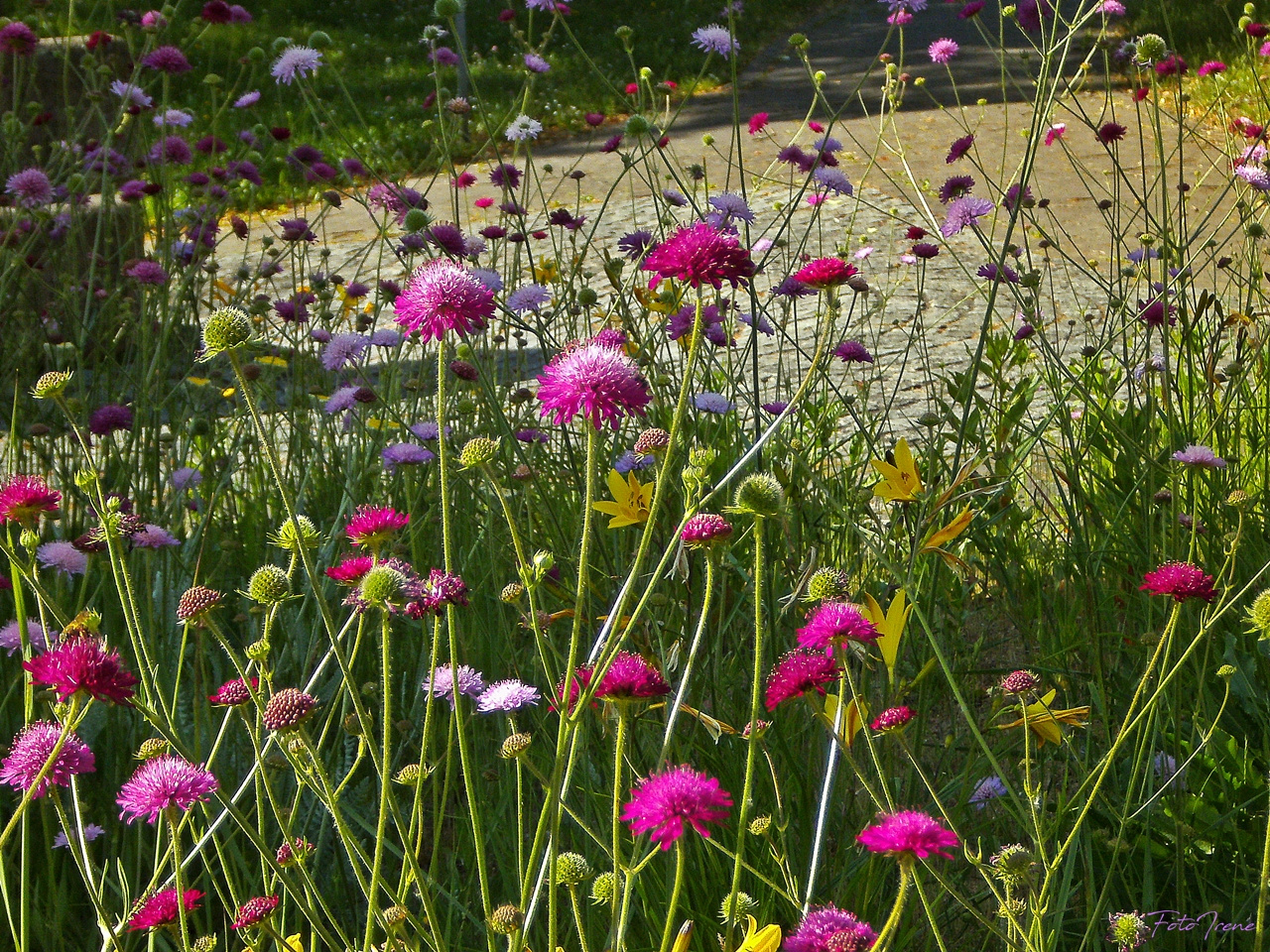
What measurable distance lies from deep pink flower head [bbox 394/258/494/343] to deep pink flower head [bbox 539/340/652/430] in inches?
3.3

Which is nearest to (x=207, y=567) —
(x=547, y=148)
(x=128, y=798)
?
(x=128, y=798)

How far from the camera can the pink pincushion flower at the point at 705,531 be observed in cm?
106

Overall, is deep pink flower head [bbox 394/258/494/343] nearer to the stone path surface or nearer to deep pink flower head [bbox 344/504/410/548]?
deep pink flower head [bbox 344/504/410/548]

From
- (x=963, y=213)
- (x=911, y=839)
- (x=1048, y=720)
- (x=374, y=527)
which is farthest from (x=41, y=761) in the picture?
(x=963, y=213)

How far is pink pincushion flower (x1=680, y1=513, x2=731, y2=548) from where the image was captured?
1.06 metres

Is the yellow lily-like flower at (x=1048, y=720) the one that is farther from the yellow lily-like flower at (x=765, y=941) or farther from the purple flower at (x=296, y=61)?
the purple flower at (x=296, y=61)

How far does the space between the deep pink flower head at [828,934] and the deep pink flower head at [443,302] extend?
53 cm

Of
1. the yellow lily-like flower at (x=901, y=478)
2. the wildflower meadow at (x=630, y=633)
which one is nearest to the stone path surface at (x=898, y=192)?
the wildflower meadow at (x=630, y=633)

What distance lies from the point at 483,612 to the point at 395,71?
10984 mm

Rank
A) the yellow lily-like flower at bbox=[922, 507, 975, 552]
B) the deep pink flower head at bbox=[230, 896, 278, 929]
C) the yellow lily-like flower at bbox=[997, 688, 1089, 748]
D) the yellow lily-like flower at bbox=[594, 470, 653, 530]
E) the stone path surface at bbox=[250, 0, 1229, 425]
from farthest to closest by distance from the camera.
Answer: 1. the stone path surface at bbox=[250, 0, 1229, 425]
2. the yellow lily-like flower at bbox=[594, 470, 653, 530]
3. the yellow lily-like flower at bbox=[922, 507, 975, 552]
4. the yellow lily-like flower at bbox=[997, 688, 1089, 748]
5. the deep pink flower head at bbox=[230, 896, 278, 929]

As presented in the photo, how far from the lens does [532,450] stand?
2984 millimetres

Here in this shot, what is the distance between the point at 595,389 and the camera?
3.31 feet

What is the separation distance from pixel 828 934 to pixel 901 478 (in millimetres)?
793

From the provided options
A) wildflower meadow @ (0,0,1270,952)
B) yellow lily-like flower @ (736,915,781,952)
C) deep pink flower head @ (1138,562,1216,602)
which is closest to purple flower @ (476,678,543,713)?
wildflower meadow @ (0,0,1270,952)
